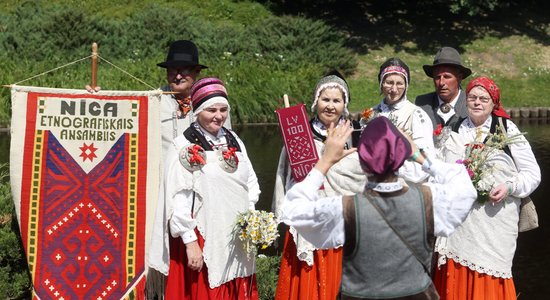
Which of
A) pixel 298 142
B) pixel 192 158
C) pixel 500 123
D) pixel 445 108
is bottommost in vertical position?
pixel 192 158

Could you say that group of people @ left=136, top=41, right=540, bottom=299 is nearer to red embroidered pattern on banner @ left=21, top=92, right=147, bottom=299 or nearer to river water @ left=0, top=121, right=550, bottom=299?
red embroidered pattern on banner @ left=21, top=92, right=147, bottom=299

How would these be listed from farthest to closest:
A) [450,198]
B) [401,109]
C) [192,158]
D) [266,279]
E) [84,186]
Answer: [266,279] < [84,186] < [401,109] < [192,158] < [450,198]

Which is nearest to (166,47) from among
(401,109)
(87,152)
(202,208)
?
(87,152)

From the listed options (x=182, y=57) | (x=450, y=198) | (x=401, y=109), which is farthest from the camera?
(x=182, y=57)

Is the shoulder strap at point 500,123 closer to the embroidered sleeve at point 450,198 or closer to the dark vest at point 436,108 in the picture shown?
the dark vest at point 436,108

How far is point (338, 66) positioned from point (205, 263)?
15.0 m

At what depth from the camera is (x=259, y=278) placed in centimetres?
563

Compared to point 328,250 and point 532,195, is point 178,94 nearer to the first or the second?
point 328,250

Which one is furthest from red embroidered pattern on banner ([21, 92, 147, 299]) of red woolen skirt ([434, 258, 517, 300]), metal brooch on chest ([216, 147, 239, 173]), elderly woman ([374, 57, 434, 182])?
red woolen skirt ([434, 258, 517, 300])

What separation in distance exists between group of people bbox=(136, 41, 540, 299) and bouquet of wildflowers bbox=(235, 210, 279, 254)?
7 cm

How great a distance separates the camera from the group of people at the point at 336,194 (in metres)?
3.16

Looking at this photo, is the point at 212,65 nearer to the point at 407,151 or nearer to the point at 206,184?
the point at 206,184

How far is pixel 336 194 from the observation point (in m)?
4.53

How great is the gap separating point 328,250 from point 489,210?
96cm
